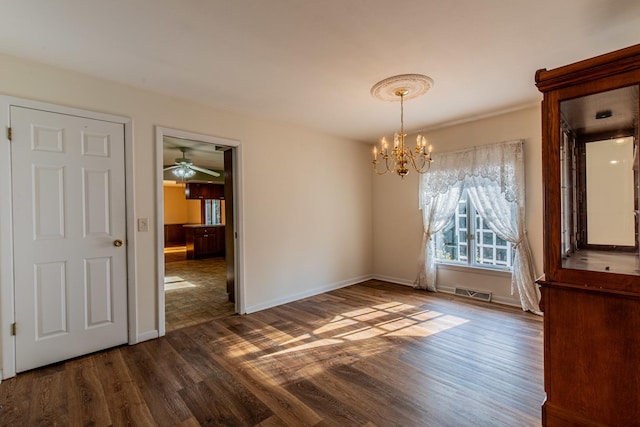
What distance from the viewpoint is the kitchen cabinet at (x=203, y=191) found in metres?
9.45

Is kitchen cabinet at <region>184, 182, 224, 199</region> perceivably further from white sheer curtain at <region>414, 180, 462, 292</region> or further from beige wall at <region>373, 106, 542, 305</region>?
white sheer curtain at <region>414, 180, 462, 292</region>

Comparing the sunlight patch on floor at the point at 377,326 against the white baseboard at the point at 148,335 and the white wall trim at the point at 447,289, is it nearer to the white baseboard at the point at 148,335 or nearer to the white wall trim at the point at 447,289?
the white wall trim at the point at 447,289

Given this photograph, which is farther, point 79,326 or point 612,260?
point 79,326

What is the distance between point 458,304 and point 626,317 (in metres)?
2.63

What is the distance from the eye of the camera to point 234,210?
388 cm

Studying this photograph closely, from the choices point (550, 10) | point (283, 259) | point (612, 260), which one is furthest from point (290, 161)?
point (612, 260)

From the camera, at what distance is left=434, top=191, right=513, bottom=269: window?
13.7 ft

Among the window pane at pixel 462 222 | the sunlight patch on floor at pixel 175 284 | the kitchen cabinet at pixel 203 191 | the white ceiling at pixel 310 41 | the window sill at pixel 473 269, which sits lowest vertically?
the sunlight patch on floor at pixel 175 284

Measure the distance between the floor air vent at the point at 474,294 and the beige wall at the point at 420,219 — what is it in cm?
7

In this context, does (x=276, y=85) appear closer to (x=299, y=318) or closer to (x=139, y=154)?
(x=139, y=154)

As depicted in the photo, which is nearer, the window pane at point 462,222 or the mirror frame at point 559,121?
the mirror frame at point 559,121

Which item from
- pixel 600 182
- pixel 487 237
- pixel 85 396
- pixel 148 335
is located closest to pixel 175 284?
A: pixel 148 335

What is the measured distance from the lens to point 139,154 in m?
3.04

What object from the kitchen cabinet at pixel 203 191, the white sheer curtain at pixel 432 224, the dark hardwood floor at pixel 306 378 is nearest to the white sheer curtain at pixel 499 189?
the white sheer curtain at pixel 432 224
